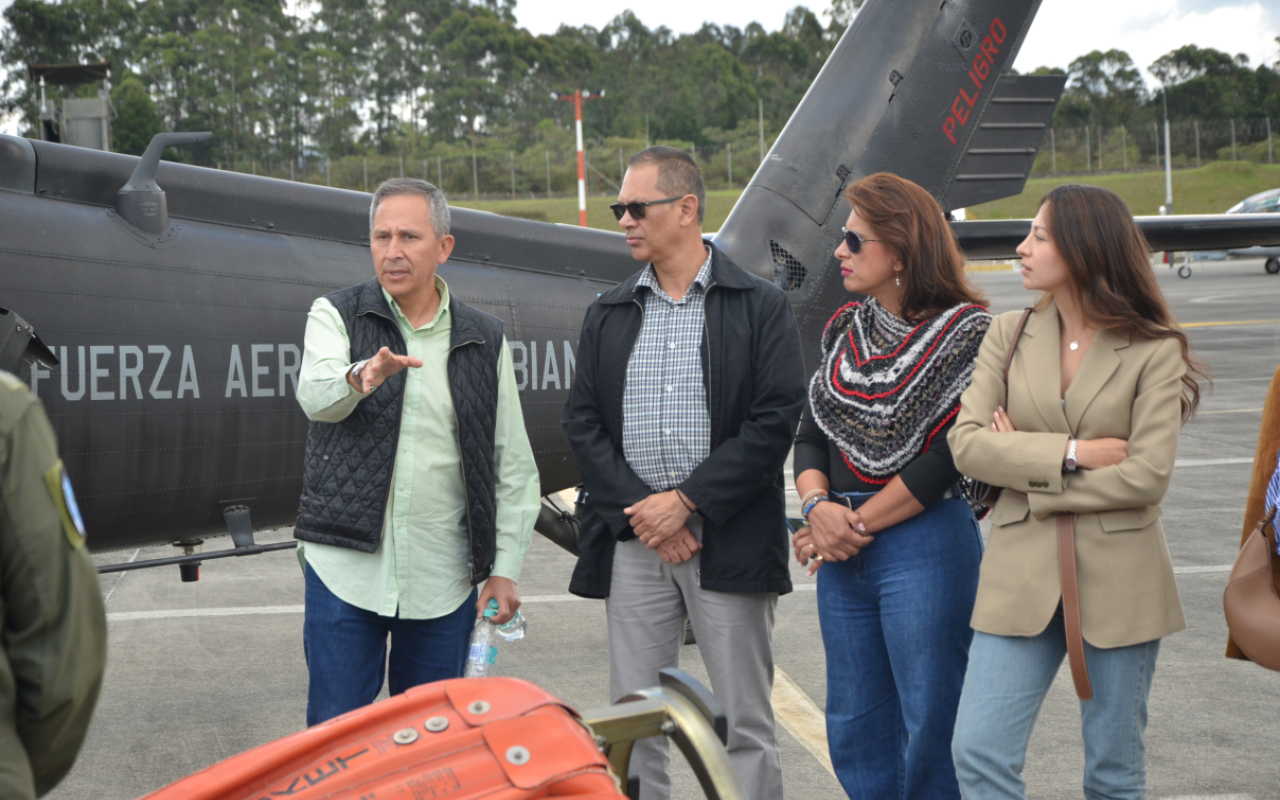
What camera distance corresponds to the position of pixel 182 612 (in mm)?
5621

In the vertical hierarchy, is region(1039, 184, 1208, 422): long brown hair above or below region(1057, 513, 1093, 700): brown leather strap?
above

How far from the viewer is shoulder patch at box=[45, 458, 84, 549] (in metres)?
1.23

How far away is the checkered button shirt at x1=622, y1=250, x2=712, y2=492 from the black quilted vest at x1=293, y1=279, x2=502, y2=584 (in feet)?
1.27

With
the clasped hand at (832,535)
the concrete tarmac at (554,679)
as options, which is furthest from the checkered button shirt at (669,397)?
the concrete tarmac at (554,679)

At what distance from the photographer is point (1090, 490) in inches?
91.0

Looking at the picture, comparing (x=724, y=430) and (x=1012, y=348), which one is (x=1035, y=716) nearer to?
(x=1012, y=348)

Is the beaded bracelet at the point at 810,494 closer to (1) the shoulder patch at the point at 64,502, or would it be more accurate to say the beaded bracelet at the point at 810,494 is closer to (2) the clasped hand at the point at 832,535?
(2) the clasped hand at the point at 832,535

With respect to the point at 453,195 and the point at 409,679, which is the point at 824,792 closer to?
the point at 409,679

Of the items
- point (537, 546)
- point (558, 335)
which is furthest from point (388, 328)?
point (537, 546)

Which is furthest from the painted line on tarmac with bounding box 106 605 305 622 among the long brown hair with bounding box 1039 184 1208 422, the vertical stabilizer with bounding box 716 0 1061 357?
the long brown hair with bounding box 1039 184 1208 422

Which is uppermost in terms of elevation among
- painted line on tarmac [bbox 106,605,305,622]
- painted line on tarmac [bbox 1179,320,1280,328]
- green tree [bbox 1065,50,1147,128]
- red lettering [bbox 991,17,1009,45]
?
green tree [bbox 1065,50,1147,128]

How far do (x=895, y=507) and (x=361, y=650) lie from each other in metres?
1.36

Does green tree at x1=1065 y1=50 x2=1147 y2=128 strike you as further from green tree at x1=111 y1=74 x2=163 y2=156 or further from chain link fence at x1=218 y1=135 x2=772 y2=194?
green tree at x1=111 y1=74 x2=163 y2=156

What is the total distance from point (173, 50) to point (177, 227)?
68.5m
